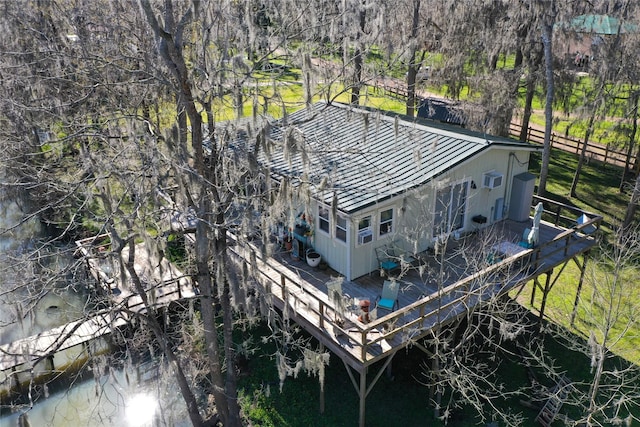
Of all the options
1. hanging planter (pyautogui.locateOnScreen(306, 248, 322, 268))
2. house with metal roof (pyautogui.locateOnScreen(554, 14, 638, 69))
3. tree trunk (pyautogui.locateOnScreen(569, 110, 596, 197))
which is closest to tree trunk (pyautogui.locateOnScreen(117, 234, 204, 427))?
hanging planter (pyautogui.locateOnScreen(306, 248, 322, 268))

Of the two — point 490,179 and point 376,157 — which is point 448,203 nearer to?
point 490,179

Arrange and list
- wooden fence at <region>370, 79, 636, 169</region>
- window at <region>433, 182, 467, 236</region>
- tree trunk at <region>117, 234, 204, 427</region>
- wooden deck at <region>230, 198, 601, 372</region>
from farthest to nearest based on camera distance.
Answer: wooden fence at <region>370, 79, 636, 169</region>
window at <region>433, 182, 467, 236</region>
wooden deck at <region>230, 198, 601, 372</region>
tree trunk at <region>117, 234, 204, 427</region>

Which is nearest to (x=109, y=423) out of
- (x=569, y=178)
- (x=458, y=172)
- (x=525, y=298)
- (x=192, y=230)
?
(x=192, y=230)

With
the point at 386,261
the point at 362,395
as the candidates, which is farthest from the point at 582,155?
the point at 362,395

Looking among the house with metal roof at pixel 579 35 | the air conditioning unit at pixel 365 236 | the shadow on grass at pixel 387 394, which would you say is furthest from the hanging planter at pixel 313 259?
the house with metal roof at pixel 579 35

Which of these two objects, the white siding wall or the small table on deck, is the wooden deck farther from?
the white siding wall
